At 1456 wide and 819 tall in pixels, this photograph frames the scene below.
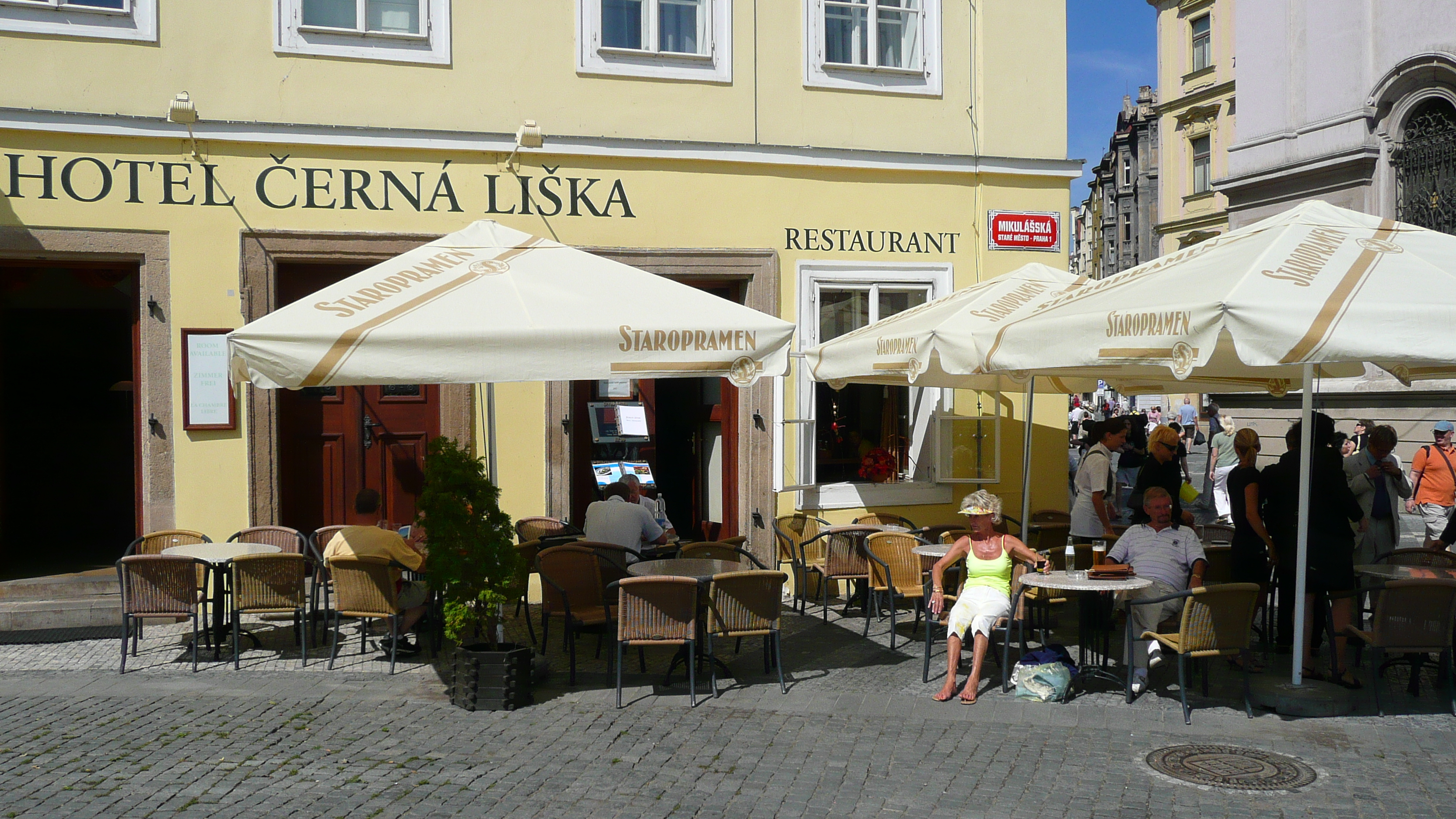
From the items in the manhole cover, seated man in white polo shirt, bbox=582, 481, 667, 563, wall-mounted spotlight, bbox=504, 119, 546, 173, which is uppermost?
wall-mounted spotlight, bbox=504, 119, 546, 173

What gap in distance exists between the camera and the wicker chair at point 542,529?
30.1 feet

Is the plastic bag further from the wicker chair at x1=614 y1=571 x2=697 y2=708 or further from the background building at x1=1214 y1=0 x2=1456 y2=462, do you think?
the background building at x1=1214 y1=0 x2=1456 y2=462

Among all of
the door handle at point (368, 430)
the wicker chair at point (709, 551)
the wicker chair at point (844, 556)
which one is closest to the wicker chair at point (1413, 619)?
the wicker chair at point (844, 556)

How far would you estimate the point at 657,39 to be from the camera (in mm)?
10328

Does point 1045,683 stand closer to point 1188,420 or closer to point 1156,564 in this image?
point 1156,564

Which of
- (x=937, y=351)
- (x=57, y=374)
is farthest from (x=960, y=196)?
(x=57, y=374)

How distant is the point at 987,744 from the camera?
6.12 m

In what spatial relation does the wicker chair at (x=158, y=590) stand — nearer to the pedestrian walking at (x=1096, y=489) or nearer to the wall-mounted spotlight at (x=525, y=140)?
the wall-mounted spotlight at (x=525, y=140)

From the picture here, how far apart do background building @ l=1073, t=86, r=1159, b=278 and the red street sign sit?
42.1 meters

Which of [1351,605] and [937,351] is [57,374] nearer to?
[937,351]

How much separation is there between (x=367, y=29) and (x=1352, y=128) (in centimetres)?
2046

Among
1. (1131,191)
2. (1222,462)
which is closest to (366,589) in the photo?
(1222,462)

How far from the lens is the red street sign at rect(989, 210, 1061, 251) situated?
36.6 ft

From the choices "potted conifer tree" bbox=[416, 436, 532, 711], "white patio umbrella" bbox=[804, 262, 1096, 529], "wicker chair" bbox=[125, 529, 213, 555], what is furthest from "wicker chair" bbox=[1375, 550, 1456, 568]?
"wicker chair" bbox=[125, 529, 213, 555]
